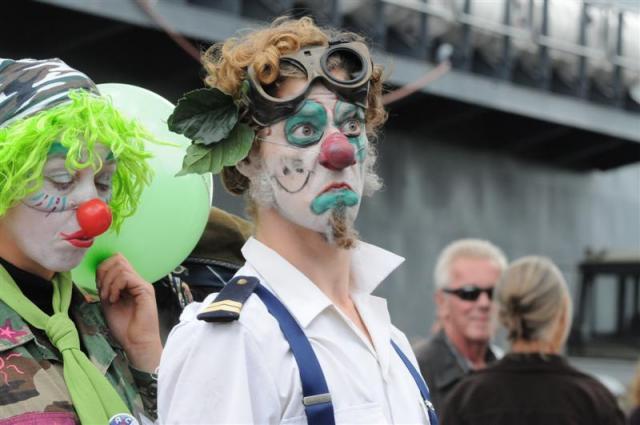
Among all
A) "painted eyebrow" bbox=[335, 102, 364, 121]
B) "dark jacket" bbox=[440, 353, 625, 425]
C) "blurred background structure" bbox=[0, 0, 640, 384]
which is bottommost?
"dark jacket" bbox=[440, 353, 625, 425]

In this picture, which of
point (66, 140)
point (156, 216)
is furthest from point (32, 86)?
point (156, 216)

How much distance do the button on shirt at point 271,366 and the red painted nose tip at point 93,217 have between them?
0.41 m

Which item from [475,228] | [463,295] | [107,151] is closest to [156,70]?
[475,228]

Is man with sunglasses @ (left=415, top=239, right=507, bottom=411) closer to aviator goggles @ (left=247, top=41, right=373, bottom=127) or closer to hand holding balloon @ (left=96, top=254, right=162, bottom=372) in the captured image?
hand holding balloon @ (left=96, top=254, right=162, bottom=372)

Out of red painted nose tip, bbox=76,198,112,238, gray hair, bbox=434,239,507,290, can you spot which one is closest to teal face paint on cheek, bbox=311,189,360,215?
red painted nose tip, bbox=76,198,112,238

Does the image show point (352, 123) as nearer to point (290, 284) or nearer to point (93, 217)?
point (290, 284)

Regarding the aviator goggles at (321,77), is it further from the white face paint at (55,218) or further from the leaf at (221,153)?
the white face paint at (55,218)

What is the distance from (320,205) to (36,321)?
29.2 inches

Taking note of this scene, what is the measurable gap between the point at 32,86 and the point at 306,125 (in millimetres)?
726

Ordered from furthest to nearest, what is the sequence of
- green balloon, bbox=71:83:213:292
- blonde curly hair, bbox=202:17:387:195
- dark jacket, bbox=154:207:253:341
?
dark jacket, bbox=154:207:253:341
green balloon, bbox=71:83:213:292
blonde curly hair, bbox=202:17:387:195

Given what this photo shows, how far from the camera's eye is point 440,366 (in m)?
5.29

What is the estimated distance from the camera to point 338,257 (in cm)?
248

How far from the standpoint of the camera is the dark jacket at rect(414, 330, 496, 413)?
17.1 ft

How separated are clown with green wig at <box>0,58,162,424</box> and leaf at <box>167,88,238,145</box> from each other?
0.96 ft
